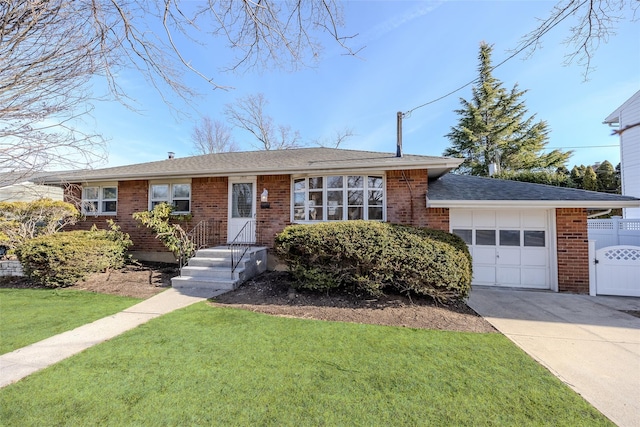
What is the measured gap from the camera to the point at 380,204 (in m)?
8.09

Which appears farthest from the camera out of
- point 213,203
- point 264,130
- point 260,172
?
point 264,130

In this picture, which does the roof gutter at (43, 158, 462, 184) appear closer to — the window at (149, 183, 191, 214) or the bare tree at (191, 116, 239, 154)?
the window at (149, 183, 191, 214)

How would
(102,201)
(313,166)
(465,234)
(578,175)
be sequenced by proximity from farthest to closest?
(578,175) < (102,201) < (313,166) < (465,234)

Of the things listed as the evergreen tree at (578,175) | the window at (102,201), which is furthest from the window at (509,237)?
the evergreen tree at (578,175)

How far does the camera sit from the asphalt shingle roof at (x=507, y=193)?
661 cm

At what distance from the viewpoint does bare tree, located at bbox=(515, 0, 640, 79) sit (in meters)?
3.59

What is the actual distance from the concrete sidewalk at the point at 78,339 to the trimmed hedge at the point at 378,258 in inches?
101

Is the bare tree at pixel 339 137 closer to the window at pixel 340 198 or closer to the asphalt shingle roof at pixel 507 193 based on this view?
the asphalt shingle roof at pixel 507 193

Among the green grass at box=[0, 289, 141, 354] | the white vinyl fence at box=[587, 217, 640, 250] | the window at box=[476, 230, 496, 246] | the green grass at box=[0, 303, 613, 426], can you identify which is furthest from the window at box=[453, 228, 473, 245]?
the green grass at box=[0, 289, 141, 354]

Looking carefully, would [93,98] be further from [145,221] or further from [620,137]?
[620,137]

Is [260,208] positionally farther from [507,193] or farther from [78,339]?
[507,193]

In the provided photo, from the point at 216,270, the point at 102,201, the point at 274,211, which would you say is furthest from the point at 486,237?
the point at 102,201

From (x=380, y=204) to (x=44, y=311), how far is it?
802cm

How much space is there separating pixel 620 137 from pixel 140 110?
21.2 meters
